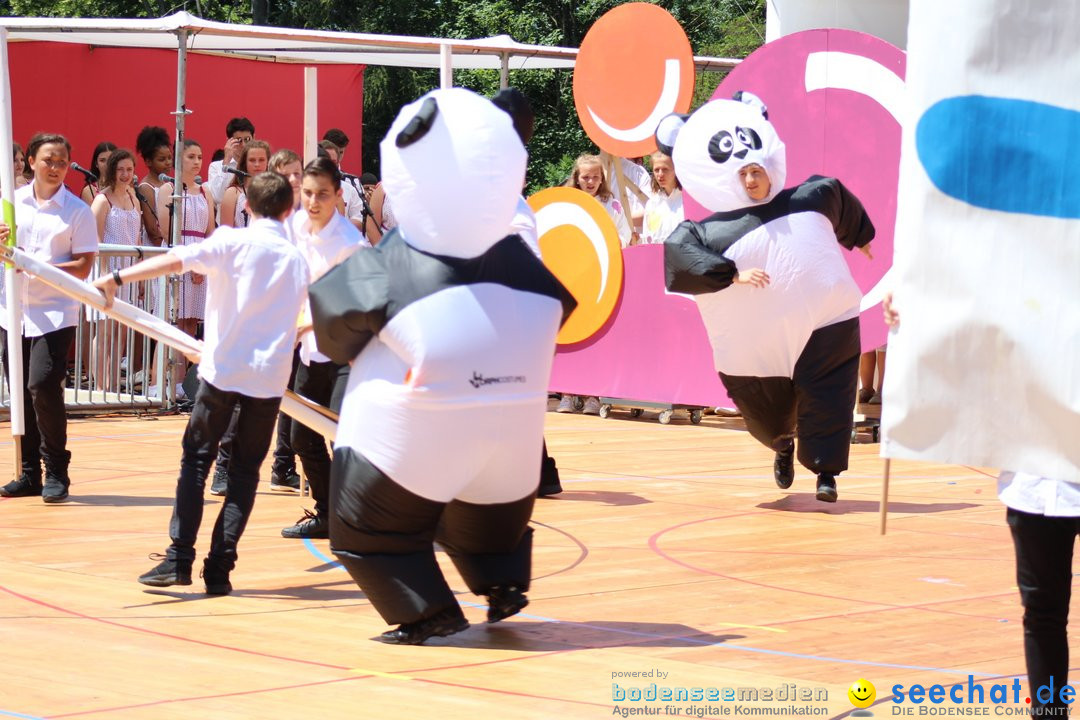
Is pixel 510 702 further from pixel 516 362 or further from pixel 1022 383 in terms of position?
pixel 1022 383

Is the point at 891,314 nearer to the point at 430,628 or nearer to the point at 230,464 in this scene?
the point at 430,628

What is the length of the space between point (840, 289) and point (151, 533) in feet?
12.1

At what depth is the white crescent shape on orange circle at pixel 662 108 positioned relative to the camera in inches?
478

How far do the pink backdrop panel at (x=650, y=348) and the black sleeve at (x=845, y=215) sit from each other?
11.2 feet

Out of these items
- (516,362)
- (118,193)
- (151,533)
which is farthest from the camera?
(118,193)

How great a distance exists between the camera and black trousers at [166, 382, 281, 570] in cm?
646

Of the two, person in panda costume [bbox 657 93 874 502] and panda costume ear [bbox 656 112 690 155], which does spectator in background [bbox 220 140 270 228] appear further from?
person in panda costume [bbox 657 93 874 502]

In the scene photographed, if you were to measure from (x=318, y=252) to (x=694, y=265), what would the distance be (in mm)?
1954

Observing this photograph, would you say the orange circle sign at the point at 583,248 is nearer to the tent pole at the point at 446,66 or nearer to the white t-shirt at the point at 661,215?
the white t-shirt at the point at 661,215

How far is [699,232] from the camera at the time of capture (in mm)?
8672

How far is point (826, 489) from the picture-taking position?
28.8ft

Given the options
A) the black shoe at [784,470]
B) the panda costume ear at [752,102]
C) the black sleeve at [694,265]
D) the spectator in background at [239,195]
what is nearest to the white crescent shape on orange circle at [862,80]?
the black shoe at [784,470]

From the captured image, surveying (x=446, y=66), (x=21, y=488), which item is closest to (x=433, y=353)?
(x=21, y=488)

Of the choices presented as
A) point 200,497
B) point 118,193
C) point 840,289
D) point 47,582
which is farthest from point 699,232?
point 118,193
